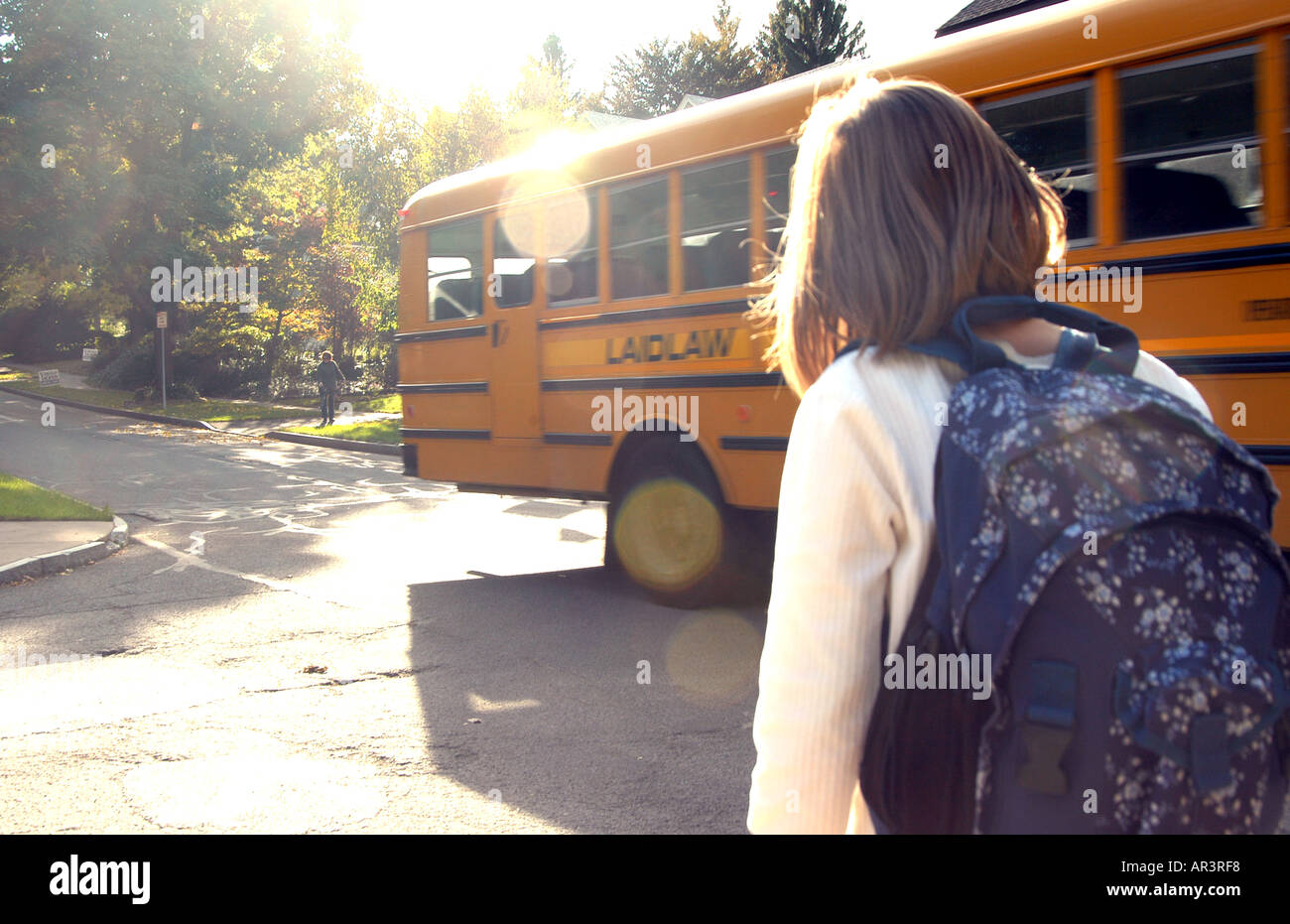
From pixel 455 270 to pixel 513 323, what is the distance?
94 cm

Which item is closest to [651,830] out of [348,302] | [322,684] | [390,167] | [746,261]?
[322,684]

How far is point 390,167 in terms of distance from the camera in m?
38.7

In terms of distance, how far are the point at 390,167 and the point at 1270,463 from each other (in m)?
36.4

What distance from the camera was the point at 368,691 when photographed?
5836 millimetres

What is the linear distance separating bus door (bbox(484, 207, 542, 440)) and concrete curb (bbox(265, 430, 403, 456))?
12.5 m

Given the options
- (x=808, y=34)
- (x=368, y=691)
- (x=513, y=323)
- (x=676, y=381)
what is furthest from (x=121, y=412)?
(x=808, y=34)

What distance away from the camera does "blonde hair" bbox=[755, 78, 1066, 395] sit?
1.45 m

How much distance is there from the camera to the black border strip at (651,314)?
731 centimetres

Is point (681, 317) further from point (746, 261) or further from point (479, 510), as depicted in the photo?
point (479, 510)

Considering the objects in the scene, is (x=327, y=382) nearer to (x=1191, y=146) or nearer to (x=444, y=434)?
(x=444, y=434)

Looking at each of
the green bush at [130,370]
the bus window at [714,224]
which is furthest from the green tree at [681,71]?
the bus window at [714,224]

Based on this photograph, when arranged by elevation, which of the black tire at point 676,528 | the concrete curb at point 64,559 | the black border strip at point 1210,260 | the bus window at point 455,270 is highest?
the bus window at point 455,270

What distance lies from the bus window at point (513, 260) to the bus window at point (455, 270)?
219mm

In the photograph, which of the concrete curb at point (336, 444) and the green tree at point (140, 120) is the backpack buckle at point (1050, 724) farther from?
the green tree at point (140, 120)
